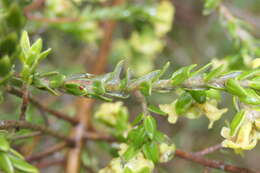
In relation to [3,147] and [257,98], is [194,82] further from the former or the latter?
[3,147]

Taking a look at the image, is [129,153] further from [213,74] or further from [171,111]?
[213,74]

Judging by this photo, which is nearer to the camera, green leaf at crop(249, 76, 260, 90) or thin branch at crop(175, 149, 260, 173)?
green leaf at crop(249, 76, 260, 90)

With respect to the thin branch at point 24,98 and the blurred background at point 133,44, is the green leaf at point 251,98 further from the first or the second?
the blurred background at point 133,44

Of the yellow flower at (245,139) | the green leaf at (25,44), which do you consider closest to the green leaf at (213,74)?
the yellow flower at (245,139)

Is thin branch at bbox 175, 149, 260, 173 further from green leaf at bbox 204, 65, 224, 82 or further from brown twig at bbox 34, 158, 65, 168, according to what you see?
brown twig at bbox 34, 158, 65, 168

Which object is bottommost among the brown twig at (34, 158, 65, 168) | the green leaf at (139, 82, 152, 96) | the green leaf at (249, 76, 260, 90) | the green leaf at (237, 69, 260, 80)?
the brown twig at (34, 158, 65, 168)

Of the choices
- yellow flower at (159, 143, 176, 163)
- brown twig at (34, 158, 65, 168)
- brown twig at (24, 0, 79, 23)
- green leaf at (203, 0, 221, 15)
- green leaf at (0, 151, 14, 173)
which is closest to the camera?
green leaf at (0, 151, 14, 173)

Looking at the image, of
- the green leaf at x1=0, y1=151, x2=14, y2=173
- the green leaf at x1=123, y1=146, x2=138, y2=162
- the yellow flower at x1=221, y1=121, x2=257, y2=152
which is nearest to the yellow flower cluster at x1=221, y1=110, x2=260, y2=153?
the yellow flower at x1=221, y1=121, x2=257, y2=152
